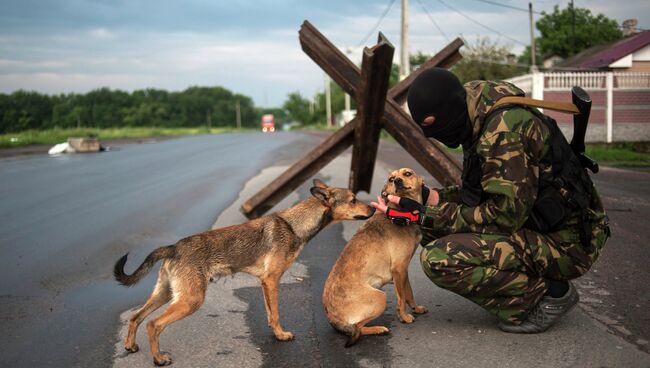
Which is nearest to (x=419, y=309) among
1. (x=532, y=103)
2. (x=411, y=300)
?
(x=411, y=300)

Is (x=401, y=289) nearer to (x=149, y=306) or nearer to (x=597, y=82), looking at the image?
(x=149, y=306)

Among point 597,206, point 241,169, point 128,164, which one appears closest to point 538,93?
point 241,169

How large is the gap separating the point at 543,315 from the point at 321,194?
194 cm

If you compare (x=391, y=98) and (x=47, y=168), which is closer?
(x=391, y=98)

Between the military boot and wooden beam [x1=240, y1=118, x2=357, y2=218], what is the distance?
419 cm

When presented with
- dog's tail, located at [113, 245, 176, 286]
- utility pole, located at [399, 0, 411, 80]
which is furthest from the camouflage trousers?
utility pole, located at [399, 0, 411, 80]

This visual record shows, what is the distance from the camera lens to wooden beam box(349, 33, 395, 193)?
6.43 meters

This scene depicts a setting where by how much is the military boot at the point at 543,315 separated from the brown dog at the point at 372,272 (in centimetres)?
78

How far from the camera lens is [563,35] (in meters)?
56.7

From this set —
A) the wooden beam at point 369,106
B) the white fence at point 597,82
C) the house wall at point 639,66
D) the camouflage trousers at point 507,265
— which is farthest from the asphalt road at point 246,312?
the house wall at point 639,66

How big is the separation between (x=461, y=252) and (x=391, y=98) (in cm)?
412

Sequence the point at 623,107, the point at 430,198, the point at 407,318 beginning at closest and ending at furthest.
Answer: the point at 407,318 → the point at 430,198 → the point at 623,107

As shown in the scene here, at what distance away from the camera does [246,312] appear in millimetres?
4887

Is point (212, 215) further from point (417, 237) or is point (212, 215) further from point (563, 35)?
point (563, 35)
